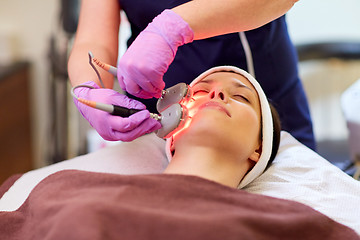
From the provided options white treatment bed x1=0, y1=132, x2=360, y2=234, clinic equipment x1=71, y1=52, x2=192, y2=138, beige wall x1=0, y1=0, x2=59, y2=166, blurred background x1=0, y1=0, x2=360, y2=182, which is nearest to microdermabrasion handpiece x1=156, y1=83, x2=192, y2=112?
Result: clinic equipment x1=71, y1=52, x2=192, y2=138

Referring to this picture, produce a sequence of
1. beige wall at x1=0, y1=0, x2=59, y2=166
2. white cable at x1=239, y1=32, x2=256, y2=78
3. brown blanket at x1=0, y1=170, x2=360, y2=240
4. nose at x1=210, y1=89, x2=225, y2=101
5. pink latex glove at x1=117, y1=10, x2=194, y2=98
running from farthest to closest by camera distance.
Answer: beige wall at x1=0, y1=0, x2=59, y2=166 → white cable at x1=239, y1=32, x2=256, y2=78 → nose at x1=210, y1=89, x2=225, y2=101 → pink latex glove at x1=117, y1=10, x2=194, y2=98 → brown blanket at x1=0, y1=170, x2=360, y2=240

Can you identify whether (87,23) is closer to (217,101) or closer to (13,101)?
(217,101)

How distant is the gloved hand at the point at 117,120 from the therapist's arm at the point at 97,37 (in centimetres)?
19

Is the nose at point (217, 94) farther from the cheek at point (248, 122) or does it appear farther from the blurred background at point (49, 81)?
the blurred background at point (49, 81)

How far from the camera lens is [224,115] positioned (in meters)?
1.40

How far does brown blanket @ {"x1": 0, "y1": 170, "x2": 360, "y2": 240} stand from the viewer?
1032mm

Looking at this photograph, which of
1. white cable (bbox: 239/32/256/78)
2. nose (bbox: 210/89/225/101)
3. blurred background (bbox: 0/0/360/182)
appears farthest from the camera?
blurred background (bbox: 0/0/360/182)

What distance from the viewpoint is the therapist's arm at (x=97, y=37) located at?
5.24 feet

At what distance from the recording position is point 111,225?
1049mm

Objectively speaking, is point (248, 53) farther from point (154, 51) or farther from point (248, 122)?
point (154, 51)

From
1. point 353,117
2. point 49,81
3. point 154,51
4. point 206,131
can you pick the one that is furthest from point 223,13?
point 49,81

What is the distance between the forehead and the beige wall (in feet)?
5.42

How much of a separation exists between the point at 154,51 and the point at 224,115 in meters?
0.29

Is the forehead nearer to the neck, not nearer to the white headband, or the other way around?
the white headband
